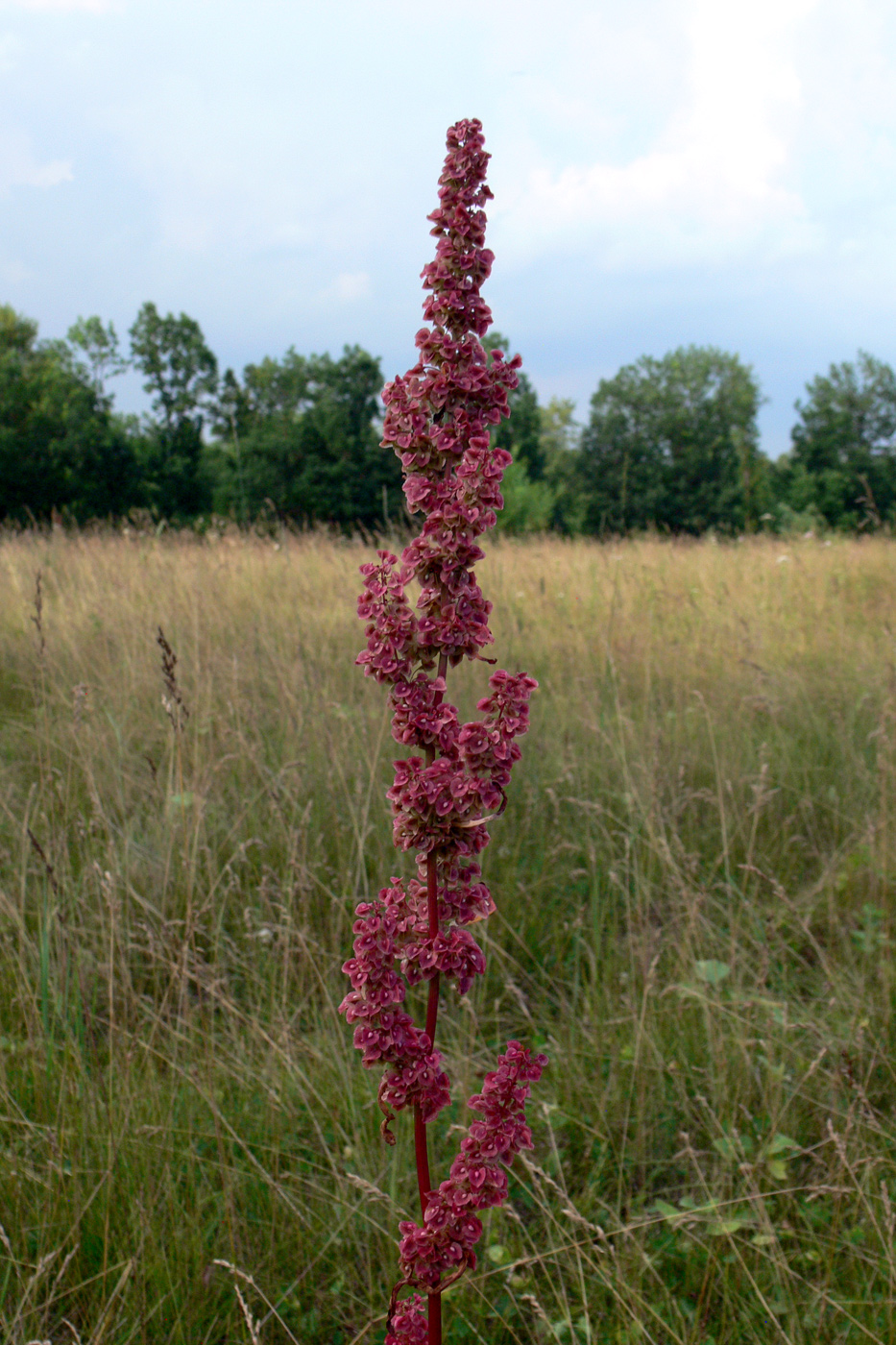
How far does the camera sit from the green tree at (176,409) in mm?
37594

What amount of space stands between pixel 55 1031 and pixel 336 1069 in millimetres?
763

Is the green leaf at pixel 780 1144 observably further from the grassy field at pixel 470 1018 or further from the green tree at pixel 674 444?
the green tree at pixel 674 444

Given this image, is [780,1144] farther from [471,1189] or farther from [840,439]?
[840,439]

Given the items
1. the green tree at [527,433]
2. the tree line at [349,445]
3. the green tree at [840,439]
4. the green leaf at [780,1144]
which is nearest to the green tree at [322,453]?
the tree line at [349,445]

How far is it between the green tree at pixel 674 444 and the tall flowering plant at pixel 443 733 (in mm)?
42983

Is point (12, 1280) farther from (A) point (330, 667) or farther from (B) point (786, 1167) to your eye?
(A) point (330, 667)

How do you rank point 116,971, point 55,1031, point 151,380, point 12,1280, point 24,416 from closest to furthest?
point 12,1280
point 55,1031
point 116,971
point 24,416
point 151,380

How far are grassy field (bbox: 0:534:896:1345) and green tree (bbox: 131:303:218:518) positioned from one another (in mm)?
35002

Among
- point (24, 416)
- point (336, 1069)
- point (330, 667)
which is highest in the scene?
point (24, 416)

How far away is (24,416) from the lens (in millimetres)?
34219

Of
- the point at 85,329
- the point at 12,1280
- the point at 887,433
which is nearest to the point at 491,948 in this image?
the point at 12,1280

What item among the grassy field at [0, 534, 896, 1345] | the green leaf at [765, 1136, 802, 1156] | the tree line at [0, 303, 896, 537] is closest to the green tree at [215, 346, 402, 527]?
the tree line at [0, 303, 896, 537]

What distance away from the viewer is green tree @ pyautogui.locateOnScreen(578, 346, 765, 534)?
150 feet

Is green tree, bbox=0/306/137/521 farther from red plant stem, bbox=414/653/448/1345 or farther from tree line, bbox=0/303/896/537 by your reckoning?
red plant stem, bbox=414/653/448/1345
